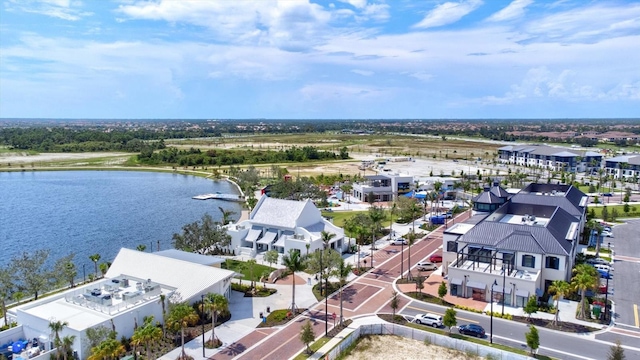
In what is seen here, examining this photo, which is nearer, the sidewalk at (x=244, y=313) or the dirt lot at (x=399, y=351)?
the dirt lot at (x=399, y=351)

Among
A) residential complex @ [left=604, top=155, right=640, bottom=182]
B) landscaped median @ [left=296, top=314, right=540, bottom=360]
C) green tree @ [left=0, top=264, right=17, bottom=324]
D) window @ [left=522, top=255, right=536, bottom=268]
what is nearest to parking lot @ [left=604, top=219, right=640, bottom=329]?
window @ [left=522, top=255, right=536, bottom=268]

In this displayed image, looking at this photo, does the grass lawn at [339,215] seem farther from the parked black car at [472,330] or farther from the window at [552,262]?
the parked black car at [472,330]

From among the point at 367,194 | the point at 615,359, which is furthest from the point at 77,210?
the point at 615,359

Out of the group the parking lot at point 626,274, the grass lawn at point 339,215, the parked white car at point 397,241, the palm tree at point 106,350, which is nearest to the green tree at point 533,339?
the parking lot at point 626,274

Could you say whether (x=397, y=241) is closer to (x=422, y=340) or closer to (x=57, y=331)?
(x=422, y=340)

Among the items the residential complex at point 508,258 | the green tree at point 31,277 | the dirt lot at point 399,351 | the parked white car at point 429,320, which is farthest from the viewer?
the green tree at point 31,277

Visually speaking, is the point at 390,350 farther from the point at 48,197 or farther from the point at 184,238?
the point at 48,197

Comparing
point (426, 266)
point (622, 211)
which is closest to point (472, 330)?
point (426, 266)
